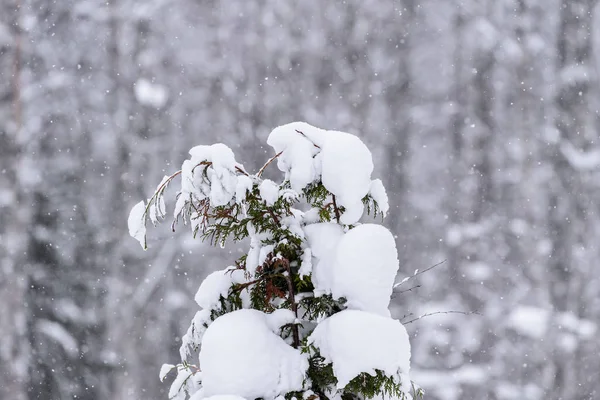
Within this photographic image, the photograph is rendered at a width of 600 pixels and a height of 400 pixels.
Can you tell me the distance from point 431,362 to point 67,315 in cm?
505

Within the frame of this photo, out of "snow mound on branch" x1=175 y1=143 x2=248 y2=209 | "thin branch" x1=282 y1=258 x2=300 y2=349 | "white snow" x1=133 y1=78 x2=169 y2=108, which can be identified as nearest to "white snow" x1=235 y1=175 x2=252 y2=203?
"snow mound on branch" x1=175 y1=143 x2=248 y2=209

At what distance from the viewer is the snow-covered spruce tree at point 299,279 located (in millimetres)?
1642

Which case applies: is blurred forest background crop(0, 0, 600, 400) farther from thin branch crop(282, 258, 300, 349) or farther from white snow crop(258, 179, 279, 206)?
white snow crop(258, 179, 279, 206)

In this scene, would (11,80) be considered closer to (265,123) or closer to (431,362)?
(265,123)

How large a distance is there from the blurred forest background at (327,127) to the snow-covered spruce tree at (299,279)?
701cm

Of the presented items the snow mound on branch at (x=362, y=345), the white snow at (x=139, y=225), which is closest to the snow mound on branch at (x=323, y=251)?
the snow mound on branch at (x=362, y=345)

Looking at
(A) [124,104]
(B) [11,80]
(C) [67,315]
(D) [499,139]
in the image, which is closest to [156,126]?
(A) [124,104]

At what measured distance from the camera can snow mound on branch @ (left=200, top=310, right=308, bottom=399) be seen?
1645mm

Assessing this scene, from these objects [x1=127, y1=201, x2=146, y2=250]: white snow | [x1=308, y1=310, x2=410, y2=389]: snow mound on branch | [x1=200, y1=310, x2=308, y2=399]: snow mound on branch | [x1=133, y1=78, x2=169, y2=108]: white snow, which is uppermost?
[x1=133, y1=78, x2=169, y2=108]: white snow

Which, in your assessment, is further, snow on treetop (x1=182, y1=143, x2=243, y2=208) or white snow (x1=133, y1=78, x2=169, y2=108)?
white snow (x1=133, y1=78, x2=169, y2=108)

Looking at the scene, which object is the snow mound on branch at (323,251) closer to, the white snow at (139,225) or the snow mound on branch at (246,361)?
the snow mound on branch at (246,361)

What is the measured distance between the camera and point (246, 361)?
1649mm

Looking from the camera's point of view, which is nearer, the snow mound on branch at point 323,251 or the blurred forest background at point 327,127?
the snow mound on branch at point 323,251

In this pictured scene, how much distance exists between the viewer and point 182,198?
168cm
